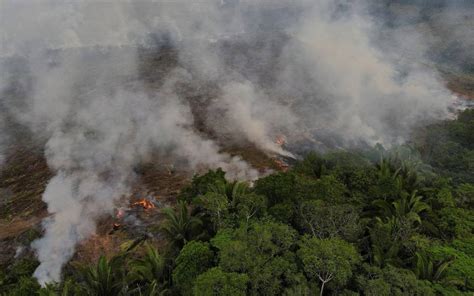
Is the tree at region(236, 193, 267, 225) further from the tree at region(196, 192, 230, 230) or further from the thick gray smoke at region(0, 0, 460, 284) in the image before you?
the thick gray smoke at region(0, 0, 460, 284)

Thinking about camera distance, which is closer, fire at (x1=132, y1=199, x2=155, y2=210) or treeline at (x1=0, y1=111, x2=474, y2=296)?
treeline at (x1=0, y1=111, x2=474, y2=296)

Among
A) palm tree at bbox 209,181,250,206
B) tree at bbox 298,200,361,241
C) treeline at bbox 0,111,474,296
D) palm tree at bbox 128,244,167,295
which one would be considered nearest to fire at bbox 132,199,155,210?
treeline at bbox 0,111,474,296

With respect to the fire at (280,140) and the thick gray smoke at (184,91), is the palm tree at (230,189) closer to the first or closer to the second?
the thick gray smoke at (184,91)

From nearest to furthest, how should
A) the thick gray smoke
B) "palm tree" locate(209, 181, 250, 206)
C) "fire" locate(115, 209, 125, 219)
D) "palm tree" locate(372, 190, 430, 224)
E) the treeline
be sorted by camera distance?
the treeline < "palm tree" locate(372, 190, 430, 224) < "palm tree" locate(209, 181, 250, 206) < "fire" locate(115, 209, 125, 219) < the thick gray smoke

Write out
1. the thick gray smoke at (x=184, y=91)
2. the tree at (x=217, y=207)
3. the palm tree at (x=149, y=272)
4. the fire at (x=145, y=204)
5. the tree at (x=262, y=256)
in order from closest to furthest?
the tree at (x=262, y=256) < the palm tree at (x=149, y=272) < the tree at (x=217, y=207) < the fire at (x=145, y=204) < the thick gray smoke at (x=184, y=91)

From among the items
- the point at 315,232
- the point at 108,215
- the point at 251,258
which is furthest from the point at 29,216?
the point at 315,232

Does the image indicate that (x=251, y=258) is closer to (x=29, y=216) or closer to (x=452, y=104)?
(x=29, y=216)

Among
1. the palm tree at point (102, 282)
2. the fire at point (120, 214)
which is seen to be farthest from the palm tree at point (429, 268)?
the fire at point (120, 214)
